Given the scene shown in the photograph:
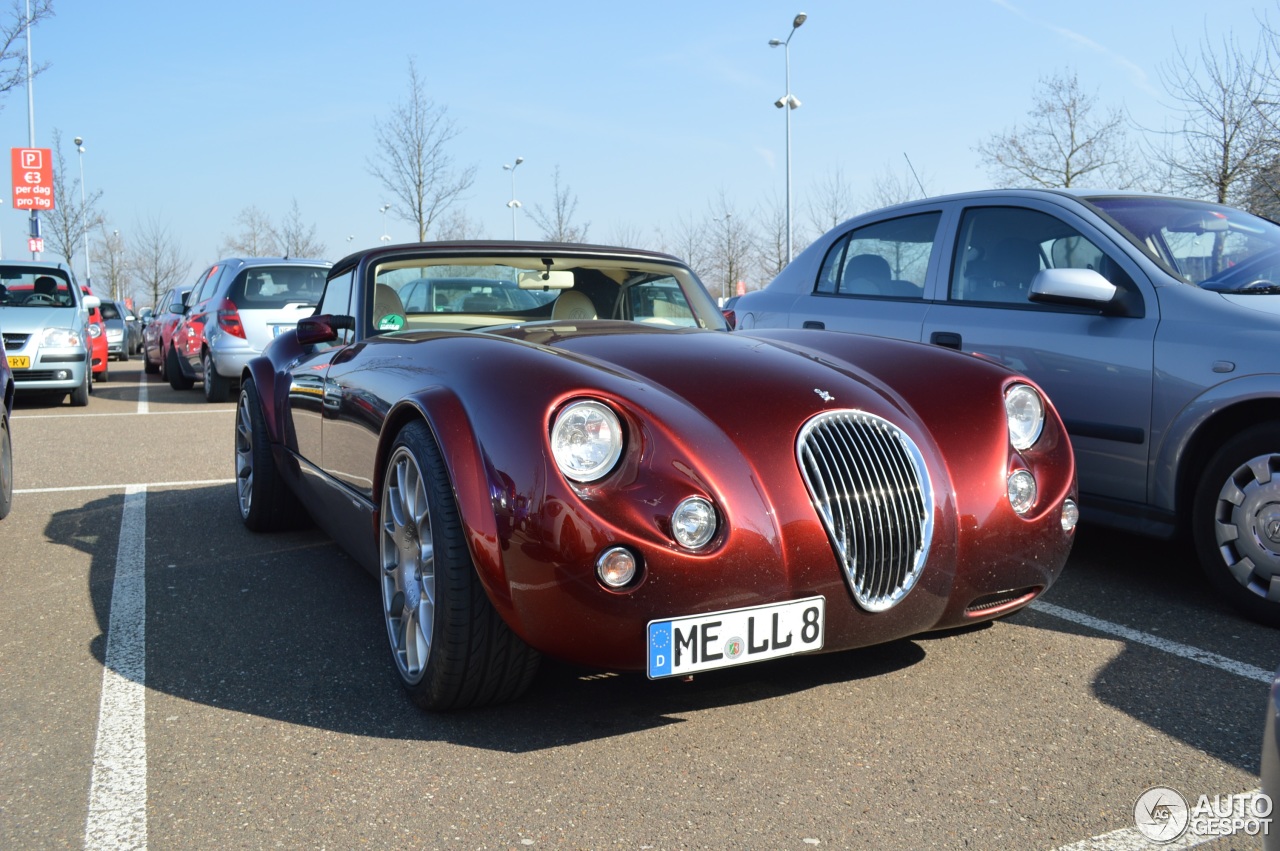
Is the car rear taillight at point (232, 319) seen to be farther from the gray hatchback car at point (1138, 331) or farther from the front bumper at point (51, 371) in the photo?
the gray hatchback car at point (1138, 331)

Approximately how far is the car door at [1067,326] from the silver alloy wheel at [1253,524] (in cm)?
35

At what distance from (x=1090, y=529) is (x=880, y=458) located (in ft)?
9.50

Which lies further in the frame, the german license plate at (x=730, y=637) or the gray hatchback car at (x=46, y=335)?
the gray hatchback car at (x=46, y=335)

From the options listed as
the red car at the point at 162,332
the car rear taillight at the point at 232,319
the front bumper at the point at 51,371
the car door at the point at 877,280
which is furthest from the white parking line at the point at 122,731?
the red car at the point at 162,332

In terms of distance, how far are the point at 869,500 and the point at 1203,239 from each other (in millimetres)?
2684

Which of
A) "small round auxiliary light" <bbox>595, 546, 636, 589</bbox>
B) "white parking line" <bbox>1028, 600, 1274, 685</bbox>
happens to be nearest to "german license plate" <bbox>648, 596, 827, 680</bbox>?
"small round auxiliary light" <bbox>595, 546, 636, 589</bbox>

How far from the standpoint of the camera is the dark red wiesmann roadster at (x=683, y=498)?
262cm

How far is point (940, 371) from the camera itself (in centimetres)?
337

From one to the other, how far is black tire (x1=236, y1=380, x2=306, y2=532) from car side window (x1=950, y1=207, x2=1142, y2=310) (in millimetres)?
3239

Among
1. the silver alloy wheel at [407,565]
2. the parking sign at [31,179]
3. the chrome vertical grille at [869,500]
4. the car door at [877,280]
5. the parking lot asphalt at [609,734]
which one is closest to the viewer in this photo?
the parking lot asphalt at [609,734]

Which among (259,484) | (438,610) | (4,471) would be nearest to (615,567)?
(438,610)

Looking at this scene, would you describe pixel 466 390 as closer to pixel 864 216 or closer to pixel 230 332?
pixel 864 216

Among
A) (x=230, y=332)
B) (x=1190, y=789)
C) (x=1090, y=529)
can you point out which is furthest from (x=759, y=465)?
(x=230, y=332)

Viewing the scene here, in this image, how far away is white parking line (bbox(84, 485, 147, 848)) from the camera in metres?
2.43
